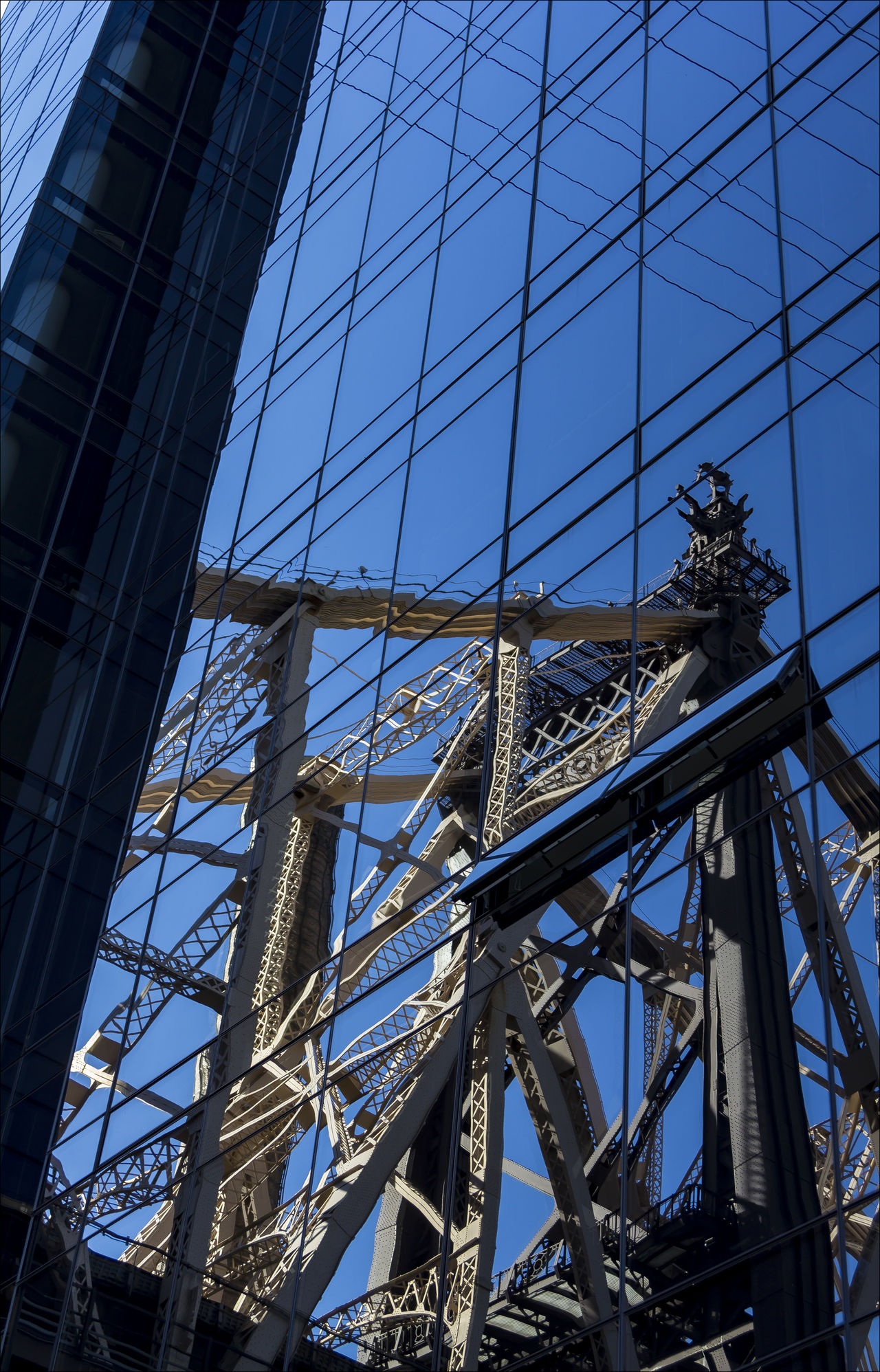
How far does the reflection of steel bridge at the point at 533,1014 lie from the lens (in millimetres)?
9219

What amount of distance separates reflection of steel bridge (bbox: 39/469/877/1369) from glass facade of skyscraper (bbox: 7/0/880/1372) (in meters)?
0.04

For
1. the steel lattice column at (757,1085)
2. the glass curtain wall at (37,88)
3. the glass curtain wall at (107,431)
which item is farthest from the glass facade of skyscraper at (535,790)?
the glass curtain wall at (37,88)

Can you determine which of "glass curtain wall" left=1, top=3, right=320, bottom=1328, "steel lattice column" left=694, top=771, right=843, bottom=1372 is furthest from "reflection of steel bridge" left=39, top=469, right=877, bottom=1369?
"glass curtain wall" left=1, top=3, right=320, bottom=1328

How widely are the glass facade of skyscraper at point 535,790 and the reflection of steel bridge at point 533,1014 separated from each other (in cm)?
4

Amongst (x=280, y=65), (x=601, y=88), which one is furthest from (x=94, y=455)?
(x=601, y=88)

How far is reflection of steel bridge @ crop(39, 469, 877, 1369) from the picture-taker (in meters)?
9.22

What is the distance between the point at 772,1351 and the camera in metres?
8.42

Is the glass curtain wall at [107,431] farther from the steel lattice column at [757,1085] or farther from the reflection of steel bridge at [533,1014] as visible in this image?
the steel lattice column at [757,1085]

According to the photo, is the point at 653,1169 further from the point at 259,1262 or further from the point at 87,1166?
the point at 87,1166

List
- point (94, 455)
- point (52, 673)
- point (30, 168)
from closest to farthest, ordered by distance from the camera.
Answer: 1. point (52, 673)
2. point (94, 455)
3. point (30, 168)

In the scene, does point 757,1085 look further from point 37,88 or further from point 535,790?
point 37,88

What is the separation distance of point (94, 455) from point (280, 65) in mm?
7799

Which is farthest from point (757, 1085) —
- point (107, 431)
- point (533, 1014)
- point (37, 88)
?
point (37, 88)

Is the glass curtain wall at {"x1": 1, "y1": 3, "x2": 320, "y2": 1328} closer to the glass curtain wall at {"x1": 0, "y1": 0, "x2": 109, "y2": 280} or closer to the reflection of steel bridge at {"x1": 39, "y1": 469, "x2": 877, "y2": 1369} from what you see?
the glass curtain wall at {"x1": 0, "y1": 0, "x2": 109, "y2": 280}
